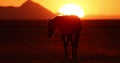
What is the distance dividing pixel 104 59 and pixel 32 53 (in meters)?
3.70

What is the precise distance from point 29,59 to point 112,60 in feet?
10.8

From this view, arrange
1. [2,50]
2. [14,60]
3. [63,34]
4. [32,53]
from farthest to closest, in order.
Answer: [2,50]
[32,53]
[63,34]
[14,60]

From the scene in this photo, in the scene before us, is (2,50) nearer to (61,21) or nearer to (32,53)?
(32,53)

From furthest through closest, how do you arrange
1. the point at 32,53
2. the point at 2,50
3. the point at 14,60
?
1. the point at 2,50
2. the point at 32,53
3. the point at 14,60

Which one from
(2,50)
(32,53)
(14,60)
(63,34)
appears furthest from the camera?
(2,50)

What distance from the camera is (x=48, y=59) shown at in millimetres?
16156

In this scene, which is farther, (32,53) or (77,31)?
(32,53)

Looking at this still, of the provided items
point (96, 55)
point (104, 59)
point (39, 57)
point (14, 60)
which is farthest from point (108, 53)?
point (14, 60)

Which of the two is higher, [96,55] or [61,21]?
[61,21]

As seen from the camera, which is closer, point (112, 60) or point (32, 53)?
point (112, 60)

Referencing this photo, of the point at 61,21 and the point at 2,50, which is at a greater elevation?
the point at 61,21

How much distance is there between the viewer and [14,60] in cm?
1603

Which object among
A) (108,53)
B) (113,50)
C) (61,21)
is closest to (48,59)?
(61,21)

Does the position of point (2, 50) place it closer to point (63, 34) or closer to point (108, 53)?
point (63, 34)
